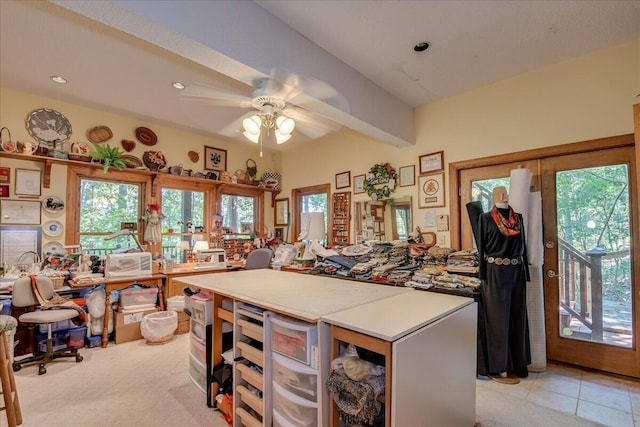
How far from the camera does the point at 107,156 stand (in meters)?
3.78

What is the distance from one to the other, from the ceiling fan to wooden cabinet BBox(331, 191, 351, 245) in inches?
74.1

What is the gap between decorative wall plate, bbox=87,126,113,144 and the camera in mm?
3820

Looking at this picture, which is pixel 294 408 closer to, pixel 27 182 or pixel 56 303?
pixel 56 303

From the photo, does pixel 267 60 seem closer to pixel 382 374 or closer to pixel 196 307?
pixel 196 307

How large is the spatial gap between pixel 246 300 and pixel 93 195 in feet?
11.1

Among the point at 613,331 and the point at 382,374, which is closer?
the point at 382,374

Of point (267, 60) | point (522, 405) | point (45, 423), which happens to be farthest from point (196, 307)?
point (522, 405)

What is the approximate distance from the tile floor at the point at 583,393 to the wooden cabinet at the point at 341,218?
7.86ft

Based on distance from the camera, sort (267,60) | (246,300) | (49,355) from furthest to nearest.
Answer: (49,355), (267,60), (246,300)

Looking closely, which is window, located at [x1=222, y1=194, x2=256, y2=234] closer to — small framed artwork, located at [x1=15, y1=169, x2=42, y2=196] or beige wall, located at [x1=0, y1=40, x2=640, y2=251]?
beige wall, located at [x1=0, y1=40, x2=640, y2=251]

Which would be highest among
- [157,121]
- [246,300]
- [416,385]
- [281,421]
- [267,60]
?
[157,121]

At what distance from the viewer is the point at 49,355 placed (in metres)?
2.80

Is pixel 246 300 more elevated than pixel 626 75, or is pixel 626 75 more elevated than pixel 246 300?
pixel 626 75

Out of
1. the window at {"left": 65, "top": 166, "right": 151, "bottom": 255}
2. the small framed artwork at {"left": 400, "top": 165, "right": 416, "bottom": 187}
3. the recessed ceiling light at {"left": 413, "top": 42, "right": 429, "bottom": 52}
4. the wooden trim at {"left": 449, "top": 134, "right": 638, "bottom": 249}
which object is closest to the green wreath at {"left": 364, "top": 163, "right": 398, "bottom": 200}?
the small framed artwork at {"left": 400, "top": 165, "right": 416, "bottom": 187}
